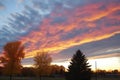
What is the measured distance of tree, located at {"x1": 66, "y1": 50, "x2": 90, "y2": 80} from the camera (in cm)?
5519

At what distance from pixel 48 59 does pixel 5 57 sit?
61.4 feet

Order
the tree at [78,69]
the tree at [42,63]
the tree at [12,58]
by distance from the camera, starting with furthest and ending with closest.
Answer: the tree at [42,63]
the tree at [12,58]
the tree at [78,69]

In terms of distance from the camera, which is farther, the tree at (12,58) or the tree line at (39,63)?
the tree at (12,58)

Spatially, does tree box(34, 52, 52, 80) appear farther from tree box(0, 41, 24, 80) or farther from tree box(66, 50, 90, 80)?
tree box(66, 50, 90, 80)

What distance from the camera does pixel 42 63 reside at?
8381 cm

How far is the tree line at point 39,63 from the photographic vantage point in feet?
182

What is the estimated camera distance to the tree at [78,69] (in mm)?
55188

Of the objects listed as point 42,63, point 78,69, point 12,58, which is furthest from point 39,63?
point 78,69

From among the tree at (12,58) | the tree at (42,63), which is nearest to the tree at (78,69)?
the tree at (12,58)

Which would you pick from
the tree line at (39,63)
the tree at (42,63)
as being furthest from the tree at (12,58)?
the tree at (42,63)

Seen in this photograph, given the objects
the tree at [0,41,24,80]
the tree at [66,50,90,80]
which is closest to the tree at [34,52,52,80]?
the tree at [0,41,24,80]

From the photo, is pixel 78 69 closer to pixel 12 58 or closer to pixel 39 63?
pixel 12 58

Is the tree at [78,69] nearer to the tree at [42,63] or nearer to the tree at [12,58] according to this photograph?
the tree at [12,58]

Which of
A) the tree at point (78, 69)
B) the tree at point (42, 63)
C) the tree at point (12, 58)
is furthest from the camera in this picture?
the tree at point (42, 63)
